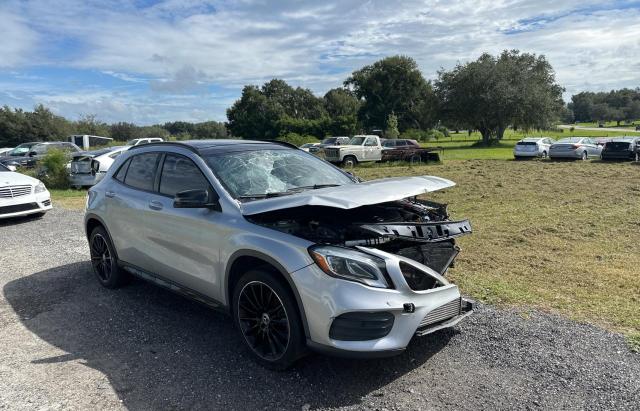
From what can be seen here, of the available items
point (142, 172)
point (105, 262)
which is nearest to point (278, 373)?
point (142, 172)

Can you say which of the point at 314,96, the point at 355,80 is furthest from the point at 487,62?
the point at 314,96

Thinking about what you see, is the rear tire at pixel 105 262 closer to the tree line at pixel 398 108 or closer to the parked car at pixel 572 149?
the parked car at pixel 572 149

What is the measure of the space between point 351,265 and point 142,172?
2.96m

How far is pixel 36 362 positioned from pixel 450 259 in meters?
3.58

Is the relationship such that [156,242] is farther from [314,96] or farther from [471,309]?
[314,96]

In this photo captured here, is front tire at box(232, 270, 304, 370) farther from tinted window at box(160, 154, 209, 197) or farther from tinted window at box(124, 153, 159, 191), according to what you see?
tinted window at box(124, 153, 159, 191)

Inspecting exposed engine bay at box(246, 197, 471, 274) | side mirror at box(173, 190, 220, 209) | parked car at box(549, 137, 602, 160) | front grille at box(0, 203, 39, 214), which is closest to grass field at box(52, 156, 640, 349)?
exposed engine bay at box(246, 197, 471, 274)

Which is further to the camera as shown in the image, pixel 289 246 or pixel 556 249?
pixel 556 249

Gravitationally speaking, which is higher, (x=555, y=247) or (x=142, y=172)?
(x=142, y=172)

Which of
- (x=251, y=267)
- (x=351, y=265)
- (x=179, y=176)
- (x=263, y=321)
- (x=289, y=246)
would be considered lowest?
(x=263, y=321)

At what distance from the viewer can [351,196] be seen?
11.8 ft

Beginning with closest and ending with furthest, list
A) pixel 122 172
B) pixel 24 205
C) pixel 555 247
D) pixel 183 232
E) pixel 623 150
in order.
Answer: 1. pixel 183 232
2. pixel 122 172
3. pixel 555 247
4. pixel 24 205
5. pixel 623 150

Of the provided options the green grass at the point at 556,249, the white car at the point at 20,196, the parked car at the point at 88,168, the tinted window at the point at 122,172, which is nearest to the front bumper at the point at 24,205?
the white car at the point at 20,196

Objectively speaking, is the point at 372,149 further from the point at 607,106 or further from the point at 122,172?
the point at 607,106
